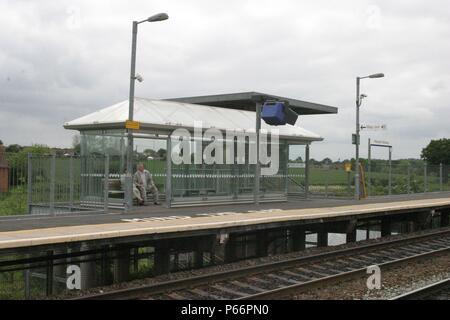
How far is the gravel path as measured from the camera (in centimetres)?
930

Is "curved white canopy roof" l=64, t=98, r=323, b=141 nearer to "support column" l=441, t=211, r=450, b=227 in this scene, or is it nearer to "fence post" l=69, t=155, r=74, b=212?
"fence post" l=69, t=155, r=74, b=212

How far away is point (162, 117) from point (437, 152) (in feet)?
206

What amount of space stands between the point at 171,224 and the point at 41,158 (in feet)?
14.0

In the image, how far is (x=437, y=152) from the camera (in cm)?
7312

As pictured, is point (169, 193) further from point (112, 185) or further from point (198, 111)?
point (198, 111)

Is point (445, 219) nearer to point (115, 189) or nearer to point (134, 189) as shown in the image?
point (134, 189)

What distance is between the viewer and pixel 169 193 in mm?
16656

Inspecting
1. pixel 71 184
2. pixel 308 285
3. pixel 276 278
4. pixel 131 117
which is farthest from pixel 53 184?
pixel 308 285

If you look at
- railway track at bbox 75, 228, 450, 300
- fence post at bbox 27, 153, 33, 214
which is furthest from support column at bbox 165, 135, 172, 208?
railway track at bbox 75, 228, 450, 300

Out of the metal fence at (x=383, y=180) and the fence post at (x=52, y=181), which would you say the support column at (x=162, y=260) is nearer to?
the fence post at (x=52, y=181)

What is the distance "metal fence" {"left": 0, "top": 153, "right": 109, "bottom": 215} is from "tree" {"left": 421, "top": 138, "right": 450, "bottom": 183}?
202 feet
